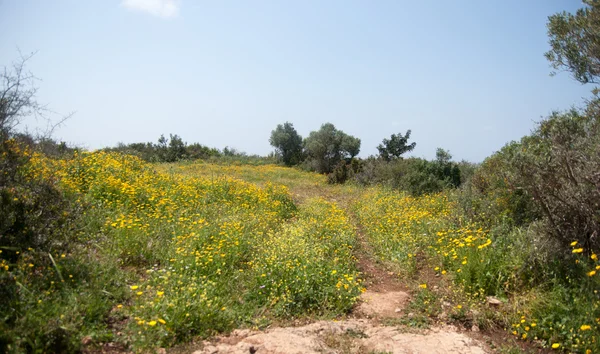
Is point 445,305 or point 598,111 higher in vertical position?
point 598,111

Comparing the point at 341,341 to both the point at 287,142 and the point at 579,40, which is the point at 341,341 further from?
the point at 287,142

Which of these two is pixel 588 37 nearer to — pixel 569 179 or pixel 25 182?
pixel 569 179

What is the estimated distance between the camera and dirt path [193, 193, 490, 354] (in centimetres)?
352

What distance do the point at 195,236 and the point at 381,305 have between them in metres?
3.09

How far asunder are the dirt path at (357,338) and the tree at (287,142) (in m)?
31.5

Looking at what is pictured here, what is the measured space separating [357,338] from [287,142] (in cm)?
3314

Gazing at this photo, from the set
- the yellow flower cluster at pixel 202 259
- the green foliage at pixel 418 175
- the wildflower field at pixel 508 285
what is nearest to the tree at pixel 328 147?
the green foliage at pixel 418 175

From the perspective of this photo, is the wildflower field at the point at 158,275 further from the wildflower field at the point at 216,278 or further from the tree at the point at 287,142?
the tree at the point at 287,142

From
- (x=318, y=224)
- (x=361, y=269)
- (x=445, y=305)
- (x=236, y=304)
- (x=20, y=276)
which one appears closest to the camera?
(x=20, y=276)

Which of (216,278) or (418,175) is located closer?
(216,278)

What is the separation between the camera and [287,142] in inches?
1441

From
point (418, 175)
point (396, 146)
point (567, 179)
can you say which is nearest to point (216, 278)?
point (567, 179)

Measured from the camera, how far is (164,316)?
11.9 ft

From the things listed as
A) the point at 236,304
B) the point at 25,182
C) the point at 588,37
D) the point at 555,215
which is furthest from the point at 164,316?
the point at 588,37
